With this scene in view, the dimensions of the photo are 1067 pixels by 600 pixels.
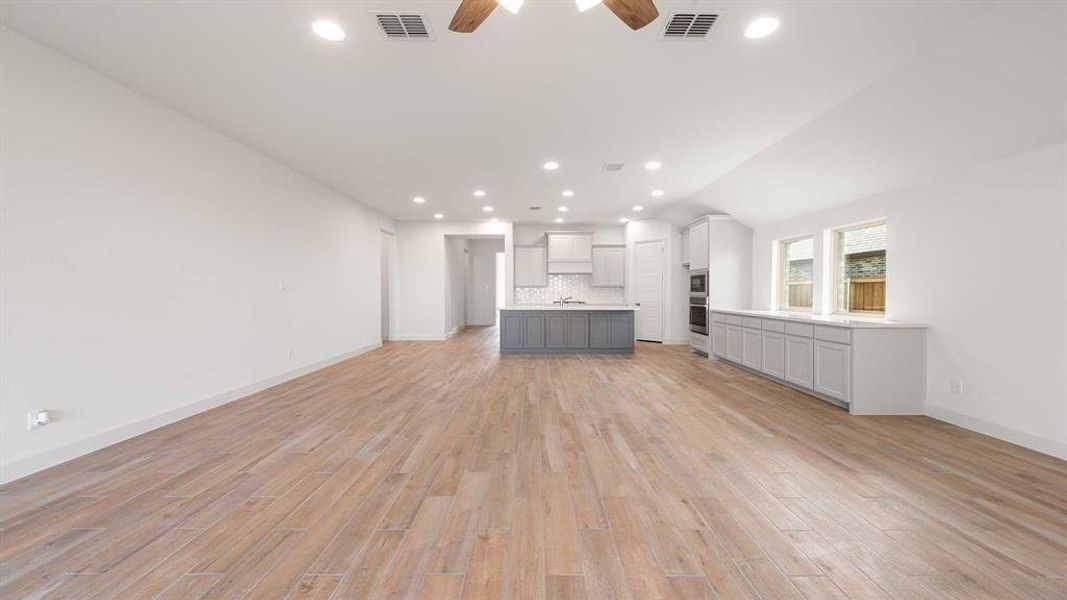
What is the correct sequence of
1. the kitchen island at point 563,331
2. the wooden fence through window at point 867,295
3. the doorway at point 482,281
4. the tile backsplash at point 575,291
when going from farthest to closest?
the doorway at point 482,281, the tile backsplash at point 575,291, the kitchen island at point 563,331, the wooden fence through window at point 867,295

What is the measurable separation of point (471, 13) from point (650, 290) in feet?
24.8

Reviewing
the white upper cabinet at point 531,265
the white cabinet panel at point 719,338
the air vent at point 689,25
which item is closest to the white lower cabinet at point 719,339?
the white cabinet panel at point 719,338

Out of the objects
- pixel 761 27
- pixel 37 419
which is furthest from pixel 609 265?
pixel 37 419

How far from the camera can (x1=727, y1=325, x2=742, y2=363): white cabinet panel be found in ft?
19.2

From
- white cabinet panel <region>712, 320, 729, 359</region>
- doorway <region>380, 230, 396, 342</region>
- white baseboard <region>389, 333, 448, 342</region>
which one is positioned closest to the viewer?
white cabinet panel <region>712, 320, 729, 359</region>

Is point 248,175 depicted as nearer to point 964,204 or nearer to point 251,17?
point 251,17

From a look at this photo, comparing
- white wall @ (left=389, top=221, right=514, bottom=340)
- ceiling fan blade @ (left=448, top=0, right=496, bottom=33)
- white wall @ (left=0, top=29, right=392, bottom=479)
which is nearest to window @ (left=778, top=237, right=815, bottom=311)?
white wall @ (left=389, top=221, right=514, bottom=340)

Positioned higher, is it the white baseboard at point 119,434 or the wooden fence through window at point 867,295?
the wooden fence through window at point 867,295

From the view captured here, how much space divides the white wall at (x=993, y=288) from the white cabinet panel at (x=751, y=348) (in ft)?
4.73

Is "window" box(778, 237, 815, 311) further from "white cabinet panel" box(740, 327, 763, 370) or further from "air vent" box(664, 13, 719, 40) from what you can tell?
"air vent" box(664, 13, 719, 40)

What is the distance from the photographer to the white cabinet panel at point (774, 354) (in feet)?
15.8

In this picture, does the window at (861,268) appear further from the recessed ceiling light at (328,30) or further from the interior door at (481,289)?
the interior door at (481,289)

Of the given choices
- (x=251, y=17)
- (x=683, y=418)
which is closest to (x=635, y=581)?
(x=683, y=418)

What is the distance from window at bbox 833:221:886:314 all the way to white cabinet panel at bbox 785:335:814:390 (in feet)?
3.11
